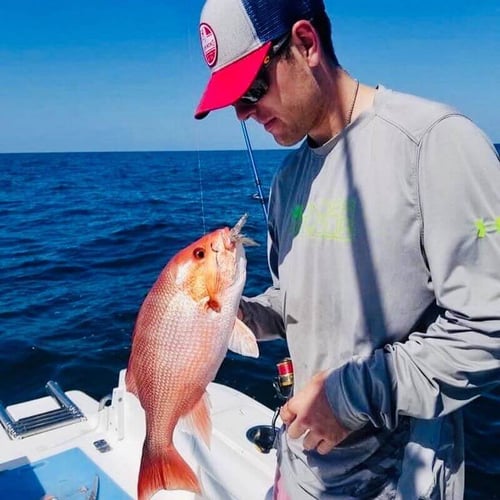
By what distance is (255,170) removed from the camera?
3.10 m

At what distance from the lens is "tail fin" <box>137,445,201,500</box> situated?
179 centimetres

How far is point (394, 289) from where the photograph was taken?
4.70 feet

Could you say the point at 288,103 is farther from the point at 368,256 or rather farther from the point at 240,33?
the point at 368,256

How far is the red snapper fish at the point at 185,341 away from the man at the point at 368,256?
0.63ft

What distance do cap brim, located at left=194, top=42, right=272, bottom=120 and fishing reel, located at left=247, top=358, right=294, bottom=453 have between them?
1.01 metres

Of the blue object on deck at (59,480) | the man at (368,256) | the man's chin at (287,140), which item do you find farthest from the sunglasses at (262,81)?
the blue object on deck at (59,480)

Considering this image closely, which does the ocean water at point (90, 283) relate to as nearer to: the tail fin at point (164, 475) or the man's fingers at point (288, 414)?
the tail fin at point (164, 475)

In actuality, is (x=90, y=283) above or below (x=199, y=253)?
below

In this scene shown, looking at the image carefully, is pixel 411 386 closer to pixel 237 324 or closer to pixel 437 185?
pixel 437 185

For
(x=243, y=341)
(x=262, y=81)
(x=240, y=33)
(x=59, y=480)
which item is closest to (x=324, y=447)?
(x=243, y=341)

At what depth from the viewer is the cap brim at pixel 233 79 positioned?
1492 mm

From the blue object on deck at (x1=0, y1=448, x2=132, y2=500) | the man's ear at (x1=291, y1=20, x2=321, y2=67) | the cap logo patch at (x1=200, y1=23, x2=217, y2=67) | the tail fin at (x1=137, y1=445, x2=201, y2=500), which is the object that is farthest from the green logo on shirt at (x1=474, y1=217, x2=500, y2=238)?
the blue object on deck at (x1=0, y1=448, x2=132, y2=500)

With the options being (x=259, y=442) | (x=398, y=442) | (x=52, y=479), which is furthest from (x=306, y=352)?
(x=52, y=479)

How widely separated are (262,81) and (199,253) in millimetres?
625
